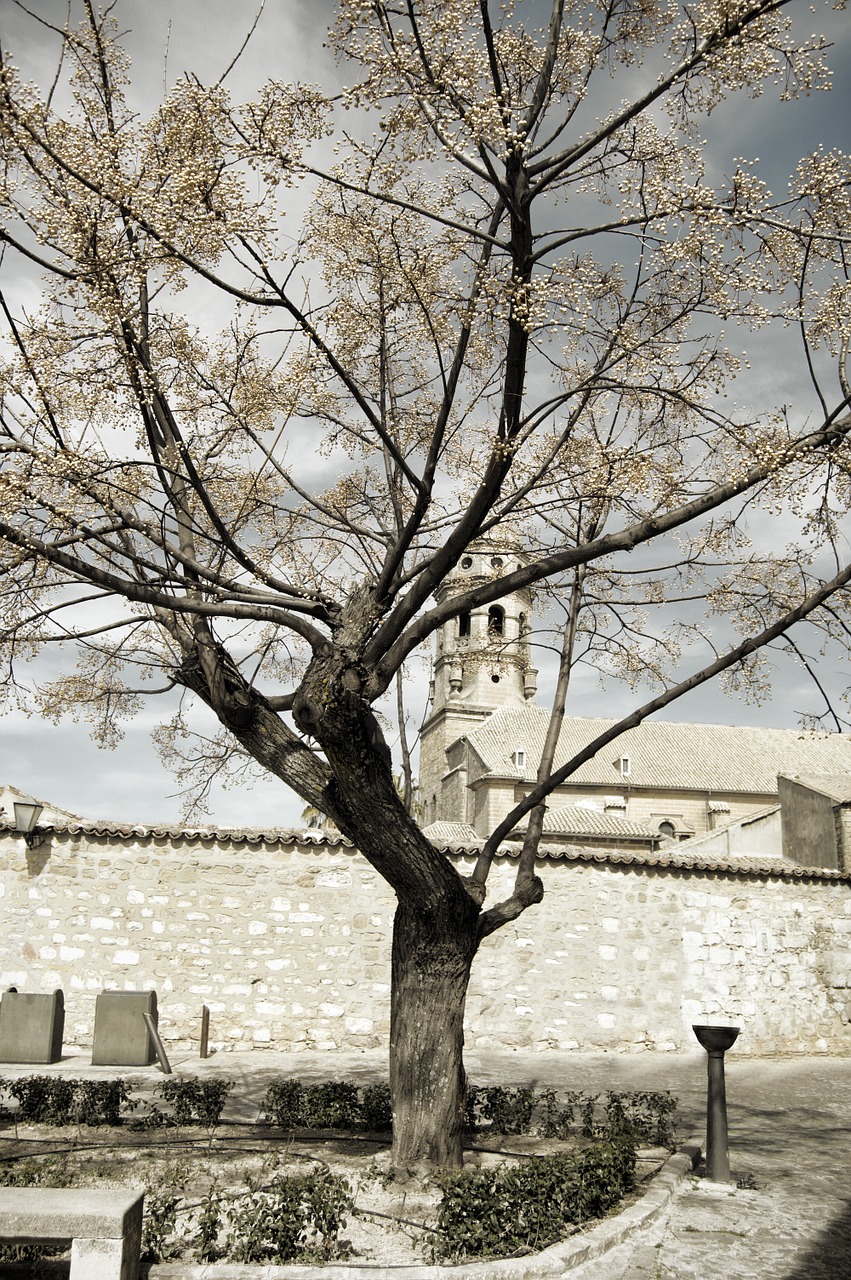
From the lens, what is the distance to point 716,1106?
269 inches

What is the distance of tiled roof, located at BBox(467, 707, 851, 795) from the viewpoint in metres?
40.8

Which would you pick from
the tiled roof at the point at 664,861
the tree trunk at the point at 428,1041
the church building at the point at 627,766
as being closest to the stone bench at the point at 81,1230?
the tree trunk at the point at 428,1041

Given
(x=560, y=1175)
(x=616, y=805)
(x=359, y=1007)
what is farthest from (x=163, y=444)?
(x=616, y=805)

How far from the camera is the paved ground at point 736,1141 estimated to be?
5105 millimetres

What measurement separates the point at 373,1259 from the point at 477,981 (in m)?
9.13

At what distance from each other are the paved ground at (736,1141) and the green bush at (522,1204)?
33cm

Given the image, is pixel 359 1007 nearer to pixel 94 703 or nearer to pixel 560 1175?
pixel 94 703

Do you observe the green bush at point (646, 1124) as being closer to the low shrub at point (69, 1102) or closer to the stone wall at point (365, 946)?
the low shrub at point (69, 1102)

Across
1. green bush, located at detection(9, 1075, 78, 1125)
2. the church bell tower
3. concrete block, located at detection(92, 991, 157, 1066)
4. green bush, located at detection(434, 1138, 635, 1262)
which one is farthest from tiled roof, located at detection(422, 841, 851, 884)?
the church bell tower

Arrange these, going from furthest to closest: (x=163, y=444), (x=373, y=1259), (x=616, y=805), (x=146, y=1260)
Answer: (x=616, y=805), (x=163, y=444), (x=373, y=1259), (x=146, y=1260)

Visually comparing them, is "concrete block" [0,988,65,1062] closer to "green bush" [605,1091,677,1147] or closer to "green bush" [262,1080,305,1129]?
"green bush" [262,1080,305,1129]

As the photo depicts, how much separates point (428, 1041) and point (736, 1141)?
3654mm

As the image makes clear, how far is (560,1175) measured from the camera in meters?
5.61

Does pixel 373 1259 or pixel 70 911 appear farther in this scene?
pixel 70 911
